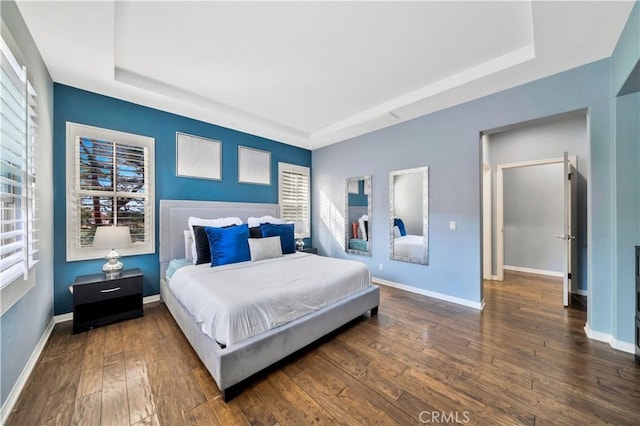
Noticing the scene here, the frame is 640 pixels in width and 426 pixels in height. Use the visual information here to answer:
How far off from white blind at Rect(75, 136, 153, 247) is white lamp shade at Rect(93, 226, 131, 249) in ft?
1.73

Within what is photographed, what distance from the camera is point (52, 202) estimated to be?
264cm

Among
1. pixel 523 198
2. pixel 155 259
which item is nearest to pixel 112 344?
pixel 155 259

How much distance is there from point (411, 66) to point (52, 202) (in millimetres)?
4234

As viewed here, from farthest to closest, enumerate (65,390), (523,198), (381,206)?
(523,198) → (381,206) → (65,390)

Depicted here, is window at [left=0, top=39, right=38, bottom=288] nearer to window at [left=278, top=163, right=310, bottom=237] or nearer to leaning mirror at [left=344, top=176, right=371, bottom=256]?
window at [left=278, top=163, right=310, bottom=237]

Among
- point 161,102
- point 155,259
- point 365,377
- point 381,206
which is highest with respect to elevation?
point 161,102

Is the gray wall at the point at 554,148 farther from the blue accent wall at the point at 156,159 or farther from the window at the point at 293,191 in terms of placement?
the blue accent wall at the point at 156,159

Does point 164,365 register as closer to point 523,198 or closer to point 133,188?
point 133,188

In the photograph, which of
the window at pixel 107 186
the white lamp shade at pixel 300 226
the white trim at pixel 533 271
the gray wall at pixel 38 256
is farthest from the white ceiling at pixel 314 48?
the white trim at pixel 533 271

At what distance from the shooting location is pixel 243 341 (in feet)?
5.58

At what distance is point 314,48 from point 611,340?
3.95 m

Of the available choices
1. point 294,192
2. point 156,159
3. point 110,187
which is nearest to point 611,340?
point 294,192

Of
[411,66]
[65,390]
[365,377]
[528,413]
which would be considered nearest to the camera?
[528,413]

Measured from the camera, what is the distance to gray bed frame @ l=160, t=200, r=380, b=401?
1.62 m
